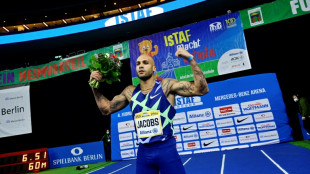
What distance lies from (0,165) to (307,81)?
1416 cm

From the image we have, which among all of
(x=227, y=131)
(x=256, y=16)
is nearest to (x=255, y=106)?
(x=227, y=131)

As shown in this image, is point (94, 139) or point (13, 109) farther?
point (94, 139)

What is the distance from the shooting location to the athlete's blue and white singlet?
2049 millimetres

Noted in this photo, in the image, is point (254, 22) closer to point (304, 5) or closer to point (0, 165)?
point (304, 5)

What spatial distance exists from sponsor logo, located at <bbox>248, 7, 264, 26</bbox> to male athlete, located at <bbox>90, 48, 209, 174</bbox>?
22.8 feet

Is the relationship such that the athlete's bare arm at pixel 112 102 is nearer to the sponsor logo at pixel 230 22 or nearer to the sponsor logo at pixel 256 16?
the sponsor logo at pixel 230 22

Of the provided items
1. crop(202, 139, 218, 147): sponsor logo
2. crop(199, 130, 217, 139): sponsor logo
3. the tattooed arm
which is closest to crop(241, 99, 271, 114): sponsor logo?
crop(199, 130, 217, 139): sponsor logo

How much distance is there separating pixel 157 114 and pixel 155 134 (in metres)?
0.21

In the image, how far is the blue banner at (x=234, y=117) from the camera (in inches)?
316

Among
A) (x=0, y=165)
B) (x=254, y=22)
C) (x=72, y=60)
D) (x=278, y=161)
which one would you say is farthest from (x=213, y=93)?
(x=0, y=165)

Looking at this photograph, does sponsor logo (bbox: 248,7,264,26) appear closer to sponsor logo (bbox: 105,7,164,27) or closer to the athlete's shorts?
sponsor logo (bbox: 105,7,164,27)

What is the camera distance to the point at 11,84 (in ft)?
37.5

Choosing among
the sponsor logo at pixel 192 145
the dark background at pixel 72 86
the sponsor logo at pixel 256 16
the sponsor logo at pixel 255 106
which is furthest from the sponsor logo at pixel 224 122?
the sponsor logo at pixel 256 16

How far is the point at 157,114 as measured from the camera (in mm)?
2197
